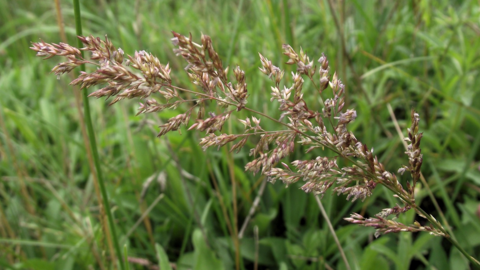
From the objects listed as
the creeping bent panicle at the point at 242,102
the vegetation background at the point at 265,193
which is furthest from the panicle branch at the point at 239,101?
the vegetation background at the point at 265,193

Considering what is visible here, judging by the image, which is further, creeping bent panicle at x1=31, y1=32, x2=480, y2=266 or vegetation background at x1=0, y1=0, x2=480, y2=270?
vegetation background at x1=0, y1=0, x2=480, y2=270

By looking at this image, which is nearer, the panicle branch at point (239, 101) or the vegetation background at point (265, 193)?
the panicle branch at point (239, 101)

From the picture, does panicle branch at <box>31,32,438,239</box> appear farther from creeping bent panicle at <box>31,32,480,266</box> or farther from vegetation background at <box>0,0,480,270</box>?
vegetation background at <box>0,0,480,270</box>

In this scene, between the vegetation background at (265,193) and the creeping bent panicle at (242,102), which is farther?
the vegetation background at (265,193)

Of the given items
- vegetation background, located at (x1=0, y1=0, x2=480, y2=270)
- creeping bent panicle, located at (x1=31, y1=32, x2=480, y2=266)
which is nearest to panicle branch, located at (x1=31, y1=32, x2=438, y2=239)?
creeping bent panicle, located at (x1=31, y1=32, x2=480, y2=266)

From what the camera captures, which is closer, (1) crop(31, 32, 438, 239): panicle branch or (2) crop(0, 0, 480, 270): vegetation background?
(1) crop(31, 32, 438, 239): panicle branch

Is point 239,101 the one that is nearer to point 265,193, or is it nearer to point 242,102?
point 242,102

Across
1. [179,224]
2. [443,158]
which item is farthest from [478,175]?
[179,224]

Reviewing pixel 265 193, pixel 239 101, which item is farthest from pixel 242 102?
pixel 265 193

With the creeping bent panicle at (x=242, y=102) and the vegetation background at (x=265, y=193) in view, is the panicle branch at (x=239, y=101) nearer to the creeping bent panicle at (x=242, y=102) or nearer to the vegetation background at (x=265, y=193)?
the creeping bent panicle at (x=242, y=102)

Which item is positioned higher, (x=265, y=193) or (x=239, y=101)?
(x=239, y=101)

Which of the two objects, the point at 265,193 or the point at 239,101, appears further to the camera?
the point at 265,193
